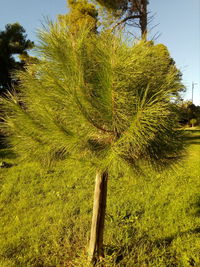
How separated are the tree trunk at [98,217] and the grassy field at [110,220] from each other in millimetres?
115

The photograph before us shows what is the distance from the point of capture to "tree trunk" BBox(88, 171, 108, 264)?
1720 millimetres

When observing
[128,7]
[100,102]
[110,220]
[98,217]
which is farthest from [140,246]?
[128,7]

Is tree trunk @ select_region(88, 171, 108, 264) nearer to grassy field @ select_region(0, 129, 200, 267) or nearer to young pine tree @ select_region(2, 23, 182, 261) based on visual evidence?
grassy field @ select_region(0, 129, 200, 267)

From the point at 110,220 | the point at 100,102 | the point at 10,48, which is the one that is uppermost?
the point at 10,48

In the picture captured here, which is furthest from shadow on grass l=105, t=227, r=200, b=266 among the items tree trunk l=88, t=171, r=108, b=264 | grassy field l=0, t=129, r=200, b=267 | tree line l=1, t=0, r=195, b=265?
tree line l=1, t=0, r=195, b=265

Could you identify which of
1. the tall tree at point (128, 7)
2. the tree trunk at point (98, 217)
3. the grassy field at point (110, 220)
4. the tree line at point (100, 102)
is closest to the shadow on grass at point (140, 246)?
the grassy field at point (110, 220)

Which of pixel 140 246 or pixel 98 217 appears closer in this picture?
pixel 98 217

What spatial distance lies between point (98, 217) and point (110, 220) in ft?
3.69

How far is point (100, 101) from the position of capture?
116 cm

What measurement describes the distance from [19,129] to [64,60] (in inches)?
24.9

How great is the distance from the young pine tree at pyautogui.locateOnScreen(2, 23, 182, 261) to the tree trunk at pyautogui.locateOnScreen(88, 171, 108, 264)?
1.48ft

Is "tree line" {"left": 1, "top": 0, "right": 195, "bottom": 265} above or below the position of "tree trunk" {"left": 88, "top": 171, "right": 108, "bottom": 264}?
above

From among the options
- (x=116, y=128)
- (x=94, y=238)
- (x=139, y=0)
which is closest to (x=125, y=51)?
(x=116, y=128)

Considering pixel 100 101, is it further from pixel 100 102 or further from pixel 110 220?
pixel 110 220
